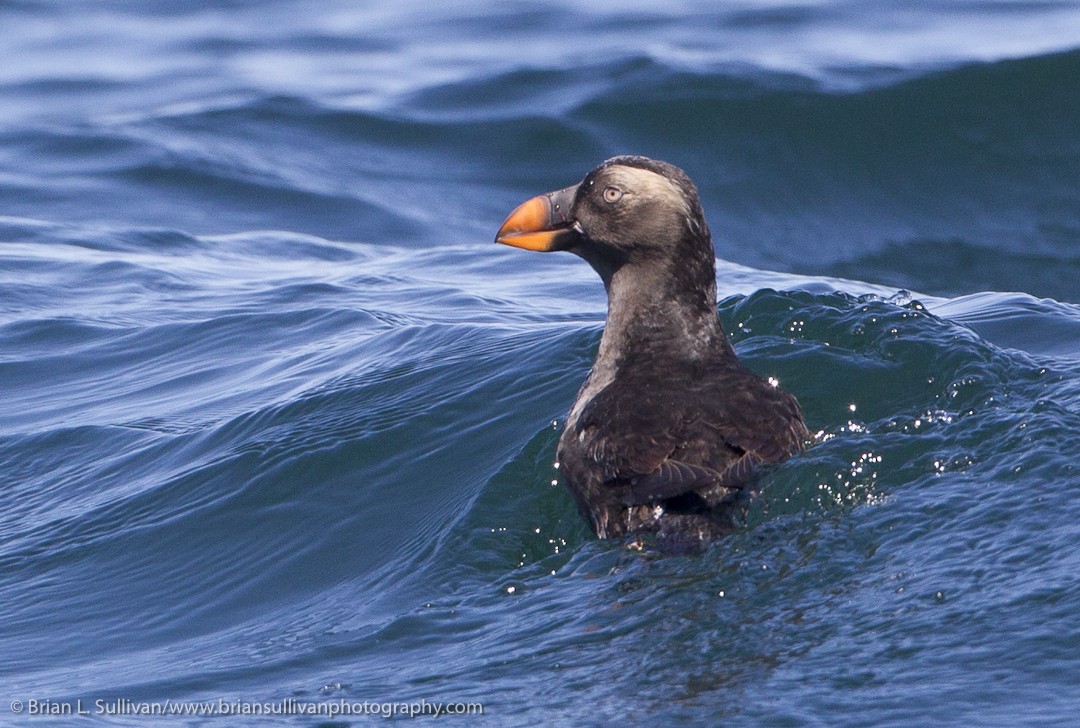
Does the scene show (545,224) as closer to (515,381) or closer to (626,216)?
(626,216)

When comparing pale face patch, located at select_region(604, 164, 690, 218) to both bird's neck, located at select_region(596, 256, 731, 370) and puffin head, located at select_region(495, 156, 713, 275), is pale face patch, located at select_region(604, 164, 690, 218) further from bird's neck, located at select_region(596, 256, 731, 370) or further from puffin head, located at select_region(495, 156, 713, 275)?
bird's neck, located at select_region(596, 256, 731, 370)

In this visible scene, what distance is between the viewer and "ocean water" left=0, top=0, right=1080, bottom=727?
4340 mm

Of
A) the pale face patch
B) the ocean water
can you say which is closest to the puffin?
the pale face patch

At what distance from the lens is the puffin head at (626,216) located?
572 centimetres

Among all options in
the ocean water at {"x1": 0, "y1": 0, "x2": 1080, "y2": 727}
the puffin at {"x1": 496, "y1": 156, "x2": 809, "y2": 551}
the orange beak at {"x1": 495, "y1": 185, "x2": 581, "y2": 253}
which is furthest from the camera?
the orange beak at {"x1": 495, "y1": 185, "x2": 581, "y2": 253}

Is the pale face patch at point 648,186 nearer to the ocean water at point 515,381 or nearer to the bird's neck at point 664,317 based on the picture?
the bird's neck at point 664,317

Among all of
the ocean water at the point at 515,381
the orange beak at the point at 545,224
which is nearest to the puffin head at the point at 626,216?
the orange beak at the point at 545,224

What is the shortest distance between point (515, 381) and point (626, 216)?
157 cm

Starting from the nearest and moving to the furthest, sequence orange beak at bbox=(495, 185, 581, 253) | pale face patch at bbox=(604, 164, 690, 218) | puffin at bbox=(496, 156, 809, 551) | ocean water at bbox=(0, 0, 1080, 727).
Answer: ocean water at bbox=(0, 0, 1080, 727) < puffin at bbox=(496, 156, 809, 551) < pale face patch at bbox=(604, 164, 690, 218) < orange beak at bbox=(495, 185, 581, 253)

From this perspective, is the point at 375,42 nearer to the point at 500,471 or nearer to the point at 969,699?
the point at 500,471

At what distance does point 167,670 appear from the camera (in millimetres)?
5000

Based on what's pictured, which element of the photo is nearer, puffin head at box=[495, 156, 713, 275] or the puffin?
the puffin

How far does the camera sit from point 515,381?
7.12 m

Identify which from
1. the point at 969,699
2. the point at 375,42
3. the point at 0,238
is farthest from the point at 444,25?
the point at 969,699
